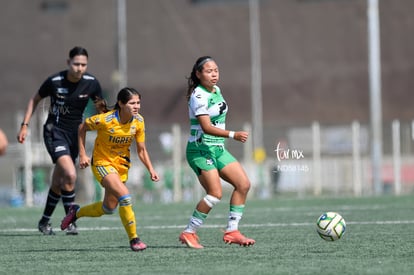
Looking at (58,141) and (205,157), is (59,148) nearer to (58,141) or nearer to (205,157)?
(58,141)

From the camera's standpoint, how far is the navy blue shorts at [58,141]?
12477 millimetres

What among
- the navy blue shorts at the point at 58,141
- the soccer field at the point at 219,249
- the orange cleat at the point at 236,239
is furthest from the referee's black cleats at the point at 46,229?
the orange cleat at the point at 236,239

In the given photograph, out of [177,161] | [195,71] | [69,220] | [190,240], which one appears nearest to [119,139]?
[195,71]

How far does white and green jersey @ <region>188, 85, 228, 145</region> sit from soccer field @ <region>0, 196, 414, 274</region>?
1.05 meters

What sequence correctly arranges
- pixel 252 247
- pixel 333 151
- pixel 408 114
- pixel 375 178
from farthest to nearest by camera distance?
pixel 408 114 < pixel 333 151 < pixel 375 178 < pixel 252 247

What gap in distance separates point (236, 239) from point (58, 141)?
3425mm

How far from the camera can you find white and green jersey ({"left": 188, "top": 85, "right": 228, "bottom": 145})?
32.9 feet

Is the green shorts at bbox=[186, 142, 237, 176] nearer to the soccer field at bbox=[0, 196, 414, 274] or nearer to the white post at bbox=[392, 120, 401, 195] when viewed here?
the soccer field at bbox=[0, 196, 414, 274]

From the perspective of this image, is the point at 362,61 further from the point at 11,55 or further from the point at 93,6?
the point at 11,55

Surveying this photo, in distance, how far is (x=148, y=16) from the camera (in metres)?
42.7

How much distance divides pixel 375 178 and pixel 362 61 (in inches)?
552

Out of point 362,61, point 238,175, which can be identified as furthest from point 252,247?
point 362,61

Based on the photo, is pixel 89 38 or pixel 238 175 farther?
pixel 89 38

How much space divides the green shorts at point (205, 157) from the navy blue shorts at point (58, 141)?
2.69 m
